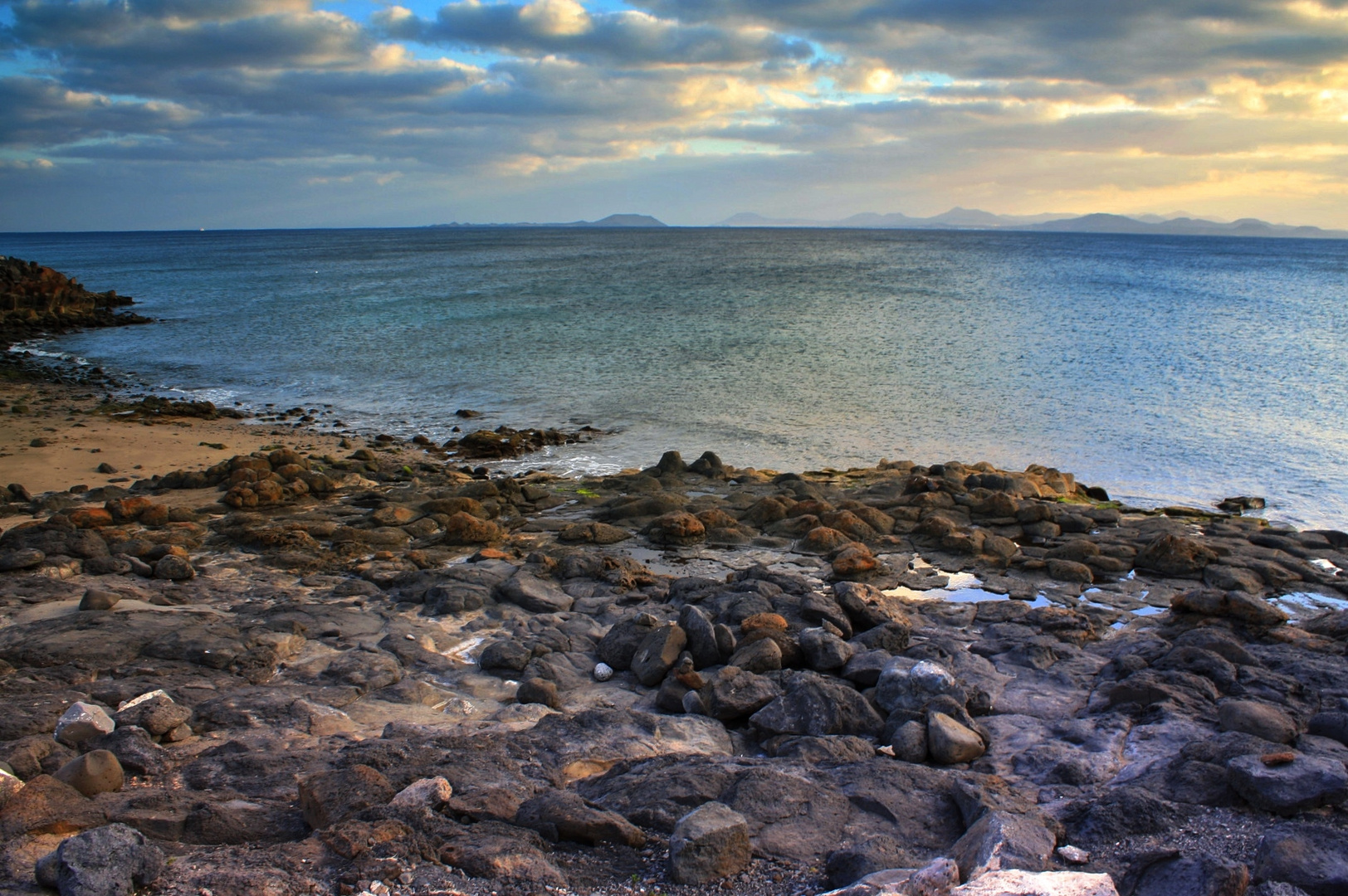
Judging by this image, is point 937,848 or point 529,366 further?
point 529,366

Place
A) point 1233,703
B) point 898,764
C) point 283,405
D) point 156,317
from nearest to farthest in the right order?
point 898,764, point 1233,703, point 283,405, point 156,317

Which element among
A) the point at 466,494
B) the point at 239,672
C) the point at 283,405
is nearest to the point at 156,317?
the point at 283,405

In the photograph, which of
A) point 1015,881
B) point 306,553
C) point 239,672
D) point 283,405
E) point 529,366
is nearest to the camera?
point 1015,881

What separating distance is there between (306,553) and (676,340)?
1067 inches

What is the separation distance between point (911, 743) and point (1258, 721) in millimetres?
2544

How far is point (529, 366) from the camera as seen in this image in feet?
102

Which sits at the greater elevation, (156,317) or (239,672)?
(156,317)

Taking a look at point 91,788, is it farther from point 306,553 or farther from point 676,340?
point 676,340

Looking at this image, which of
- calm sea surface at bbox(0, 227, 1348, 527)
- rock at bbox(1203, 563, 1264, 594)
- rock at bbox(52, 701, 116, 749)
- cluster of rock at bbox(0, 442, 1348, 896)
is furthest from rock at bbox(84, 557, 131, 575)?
rock at bbox(1203, 563, 1264, 594)

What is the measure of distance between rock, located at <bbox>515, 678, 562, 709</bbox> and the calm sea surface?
1088cm

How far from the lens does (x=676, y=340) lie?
37.0 metres

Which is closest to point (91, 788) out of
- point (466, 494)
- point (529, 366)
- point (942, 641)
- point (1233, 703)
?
point (942, 641)

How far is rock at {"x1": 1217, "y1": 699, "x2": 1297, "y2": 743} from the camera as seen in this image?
6145 millimetres

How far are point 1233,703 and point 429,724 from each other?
6.14 m
